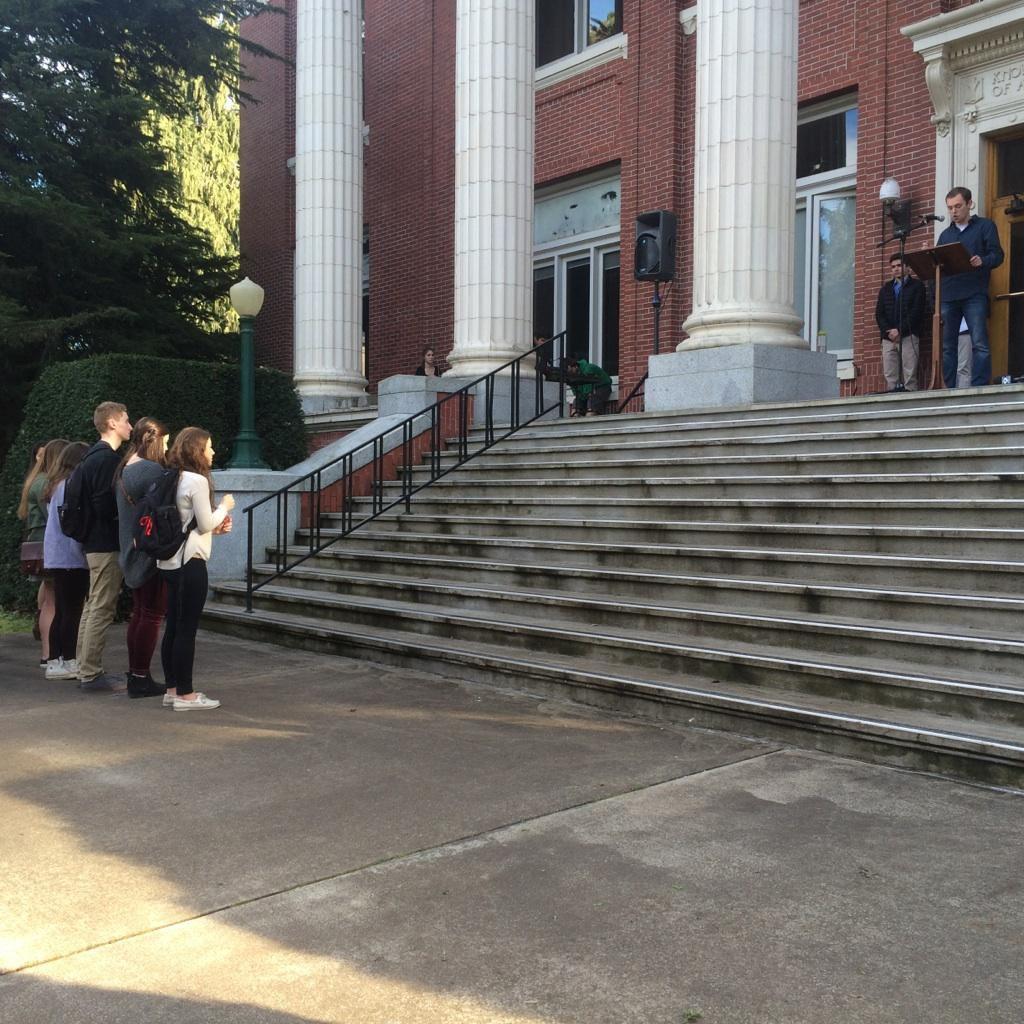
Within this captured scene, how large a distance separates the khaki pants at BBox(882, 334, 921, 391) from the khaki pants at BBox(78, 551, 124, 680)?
27.8 feet

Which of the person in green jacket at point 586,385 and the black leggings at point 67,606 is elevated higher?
the person in green jacket at point 586,385

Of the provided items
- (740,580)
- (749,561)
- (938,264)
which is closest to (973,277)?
(938,264)

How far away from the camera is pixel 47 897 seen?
3.60m

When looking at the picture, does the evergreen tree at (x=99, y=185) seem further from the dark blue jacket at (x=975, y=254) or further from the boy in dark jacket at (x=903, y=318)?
the dark blue jacket at (x=975, y=254)

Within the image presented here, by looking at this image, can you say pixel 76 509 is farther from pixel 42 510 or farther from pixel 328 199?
pixel 328 199

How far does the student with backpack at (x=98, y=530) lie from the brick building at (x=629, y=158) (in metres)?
7.57

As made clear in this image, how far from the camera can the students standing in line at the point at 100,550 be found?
6945mm

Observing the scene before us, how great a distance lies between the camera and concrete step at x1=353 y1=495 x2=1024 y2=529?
7.01 metres

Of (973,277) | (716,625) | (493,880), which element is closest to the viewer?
(493,880)

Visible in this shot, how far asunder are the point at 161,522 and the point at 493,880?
345cm

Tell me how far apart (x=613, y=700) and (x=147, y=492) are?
2.99 m

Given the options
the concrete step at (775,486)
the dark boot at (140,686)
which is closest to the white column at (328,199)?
the concrete step at (775,486)

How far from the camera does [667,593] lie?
7.66 metres

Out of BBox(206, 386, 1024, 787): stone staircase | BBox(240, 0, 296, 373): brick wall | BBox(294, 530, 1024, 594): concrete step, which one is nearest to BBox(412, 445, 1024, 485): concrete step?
BBox(206, 386, 1024, 787): stone staircase
